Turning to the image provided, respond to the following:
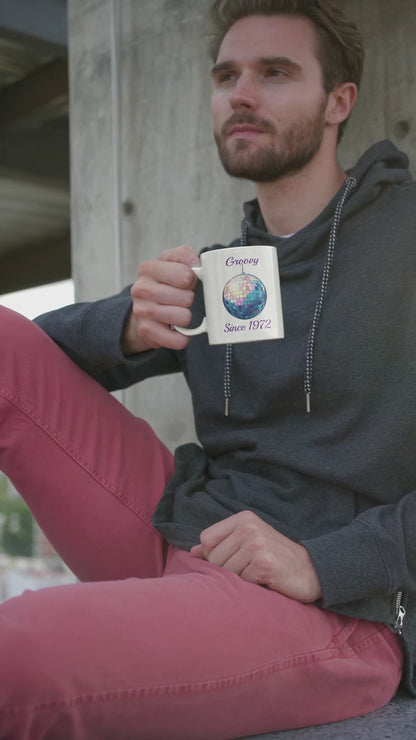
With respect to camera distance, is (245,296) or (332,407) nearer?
(245,296)

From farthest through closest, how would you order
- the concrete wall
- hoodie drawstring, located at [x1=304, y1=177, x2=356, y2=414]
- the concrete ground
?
the concrete wall → hoodie drawstring, located at [x1=304, y1=177, x2=356, y2=414] → the concrete ground

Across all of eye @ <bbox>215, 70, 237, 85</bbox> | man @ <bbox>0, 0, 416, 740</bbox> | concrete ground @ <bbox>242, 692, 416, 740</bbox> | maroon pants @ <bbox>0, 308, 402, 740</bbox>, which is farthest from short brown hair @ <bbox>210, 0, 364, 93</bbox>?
concrete ground @ <bbox>242, 692, 416, 740</bbox>

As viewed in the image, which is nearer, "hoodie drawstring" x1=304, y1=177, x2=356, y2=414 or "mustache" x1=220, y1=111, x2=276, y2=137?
"hoodie drawstring" x1=304, y1=177, x2=356, y2=414

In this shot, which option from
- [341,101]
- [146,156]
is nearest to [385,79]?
[341,101]

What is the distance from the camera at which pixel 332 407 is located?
1438 mm

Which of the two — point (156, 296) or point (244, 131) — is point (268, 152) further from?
point (156, 296)

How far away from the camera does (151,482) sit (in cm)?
155

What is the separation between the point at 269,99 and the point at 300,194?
0.19 m

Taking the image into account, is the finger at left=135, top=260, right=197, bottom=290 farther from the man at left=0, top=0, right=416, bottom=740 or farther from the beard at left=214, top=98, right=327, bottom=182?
the beard at left=214, top=98, right=327, bottom=182

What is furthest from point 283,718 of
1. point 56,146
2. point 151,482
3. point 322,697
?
point 56,146

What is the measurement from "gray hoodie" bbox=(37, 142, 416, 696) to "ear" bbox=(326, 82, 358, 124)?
8.5 inches

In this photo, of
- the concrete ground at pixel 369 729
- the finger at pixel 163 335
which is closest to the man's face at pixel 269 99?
the finger at pixel 163 335

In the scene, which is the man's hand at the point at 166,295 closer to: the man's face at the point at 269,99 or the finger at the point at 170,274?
the finger at the point at 170,274

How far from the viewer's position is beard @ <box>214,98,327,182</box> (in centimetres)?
165
